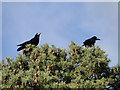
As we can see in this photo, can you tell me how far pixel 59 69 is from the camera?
1448 centimetres

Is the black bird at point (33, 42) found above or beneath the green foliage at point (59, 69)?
above

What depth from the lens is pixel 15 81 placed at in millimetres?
13148

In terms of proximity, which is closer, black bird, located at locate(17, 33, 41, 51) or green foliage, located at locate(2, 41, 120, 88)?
green foliage, located at locate(2, 41, 120, 88)

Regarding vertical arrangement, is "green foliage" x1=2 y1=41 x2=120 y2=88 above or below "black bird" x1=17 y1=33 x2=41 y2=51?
below

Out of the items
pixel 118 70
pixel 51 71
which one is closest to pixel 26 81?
pixel 51 71

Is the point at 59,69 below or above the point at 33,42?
below

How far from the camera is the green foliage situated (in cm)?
1305

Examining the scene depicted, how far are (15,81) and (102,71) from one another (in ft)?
18.5

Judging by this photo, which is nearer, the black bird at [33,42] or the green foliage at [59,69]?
the green foliage at [59,69]

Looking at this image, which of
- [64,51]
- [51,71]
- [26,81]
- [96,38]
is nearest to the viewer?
[26,81]

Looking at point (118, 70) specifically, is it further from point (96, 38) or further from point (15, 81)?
point (15, 81)

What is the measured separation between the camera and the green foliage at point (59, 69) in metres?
13.0

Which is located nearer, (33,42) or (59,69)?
(59,69)

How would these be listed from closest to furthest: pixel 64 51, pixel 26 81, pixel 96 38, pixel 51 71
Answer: pixel 26 81, pixel 51 71, pixel 64 51, pixel 96 38
